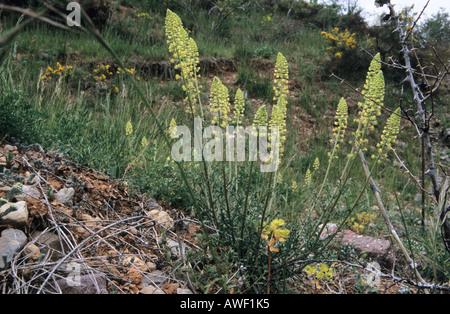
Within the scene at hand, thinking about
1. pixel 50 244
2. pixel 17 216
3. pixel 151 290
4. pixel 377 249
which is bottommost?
pixel 377 249

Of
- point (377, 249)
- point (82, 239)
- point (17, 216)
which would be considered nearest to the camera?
point (17, 216)

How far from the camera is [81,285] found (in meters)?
1.11

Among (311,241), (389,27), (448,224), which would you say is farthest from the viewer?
(389,27)

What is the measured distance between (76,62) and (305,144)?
4646mm

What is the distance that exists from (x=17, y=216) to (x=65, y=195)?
0.32 meters

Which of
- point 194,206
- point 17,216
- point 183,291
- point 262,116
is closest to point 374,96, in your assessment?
point 262,116

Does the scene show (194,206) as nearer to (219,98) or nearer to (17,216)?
(219,98)

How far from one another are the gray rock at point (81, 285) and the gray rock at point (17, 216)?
307 mm

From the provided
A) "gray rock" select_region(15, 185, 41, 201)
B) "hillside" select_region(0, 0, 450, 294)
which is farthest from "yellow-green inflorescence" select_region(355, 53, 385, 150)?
"gray rock" select_region(15, 185, 41, 201)

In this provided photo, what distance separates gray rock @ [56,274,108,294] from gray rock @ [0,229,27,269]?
19 centimetres

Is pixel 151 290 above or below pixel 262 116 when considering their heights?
below
